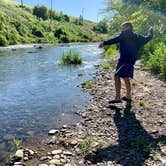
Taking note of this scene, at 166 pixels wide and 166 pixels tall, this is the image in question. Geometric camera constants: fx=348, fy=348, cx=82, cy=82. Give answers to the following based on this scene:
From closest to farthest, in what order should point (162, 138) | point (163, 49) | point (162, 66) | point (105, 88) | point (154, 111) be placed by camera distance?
1. point (162, 138)
2. point (154, 111)
3. point (105, 88)
4. point (162, 66)
5. point (163, 49)

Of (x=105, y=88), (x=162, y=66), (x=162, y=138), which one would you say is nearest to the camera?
(x=162, y=138)

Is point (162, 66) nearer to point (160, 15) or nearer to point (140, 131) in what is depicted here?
point (160, 15)

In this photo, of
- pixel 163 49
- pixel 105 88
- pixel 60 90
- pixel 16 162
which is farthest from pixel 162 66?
pixel 16 162

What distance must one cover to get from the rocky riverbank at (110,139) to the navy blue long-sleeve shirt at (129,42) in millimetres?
1704

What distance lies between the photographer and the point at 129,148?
26.6 feet

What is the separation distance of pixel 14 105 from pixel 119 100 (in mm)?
4069

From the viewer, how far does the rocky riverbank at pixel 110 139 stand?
7.64 meters

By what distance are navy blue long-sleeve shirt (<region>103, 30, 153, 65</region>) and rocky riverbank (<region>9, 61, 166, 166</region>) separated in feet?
5.59

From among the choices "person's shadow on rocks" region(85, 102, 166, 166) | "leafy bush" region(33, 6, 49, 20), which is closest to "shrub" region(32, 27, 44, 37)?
"leafy bush" region(33, 6, 49, 20)

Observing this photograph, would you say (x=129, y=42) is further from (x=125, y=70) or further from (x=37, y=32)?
(x=37, y=32)

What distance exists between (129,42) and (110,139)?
3859 mm

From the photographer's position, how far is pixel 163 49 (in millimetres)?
19516

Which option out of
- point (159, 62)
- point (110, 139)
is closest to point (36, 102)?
point (110, 139)

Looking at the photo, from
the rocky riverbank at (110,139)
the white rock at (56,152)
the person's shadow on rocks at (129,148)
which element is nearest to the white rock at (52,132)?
the rocky riverbank at (110,139)
